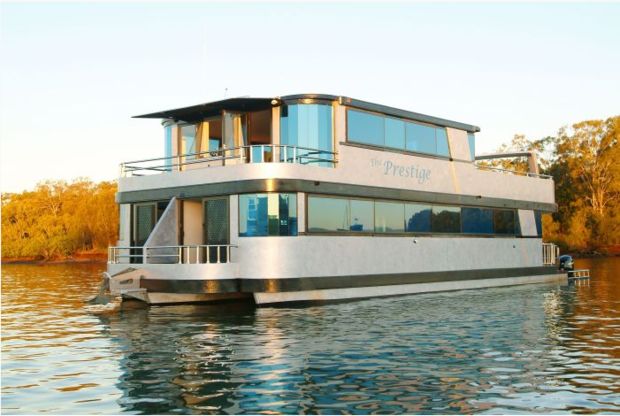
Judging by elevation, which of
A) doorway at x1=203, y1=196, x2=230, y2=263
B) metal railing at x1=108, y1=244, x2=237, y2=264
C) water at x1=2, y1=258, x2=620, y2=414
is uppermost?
doorway at x1=203, y1=196, x2=230, y2=263

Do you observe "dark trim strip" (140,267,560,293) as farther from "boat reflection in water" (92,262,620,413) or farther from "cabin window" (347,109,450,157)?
"cabin window" (347,109,450,157)

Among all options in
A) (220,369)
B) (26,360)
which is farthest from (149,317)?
(220,369)

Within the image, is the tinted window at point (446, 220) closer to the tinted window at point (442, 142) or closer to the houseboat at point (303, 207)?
the houseboat at point (303, 207)

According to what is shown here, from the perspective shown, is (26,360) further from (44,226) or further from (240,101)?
(44,226)

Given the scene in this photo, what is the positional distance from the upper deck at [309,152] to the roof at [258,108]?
3 cm

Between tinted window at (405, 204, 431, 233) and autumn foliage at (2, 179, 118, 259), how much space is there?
→ 173 ft

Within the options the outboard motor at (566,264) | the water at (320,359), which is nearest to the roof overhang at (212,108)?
the water at (320,359)

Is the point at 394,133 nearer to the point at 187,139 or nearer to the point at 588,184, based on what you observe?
the point at 187,139

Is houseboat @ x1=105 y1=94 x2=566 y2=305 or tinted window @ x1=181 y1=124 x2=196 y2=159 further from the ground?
tinted window @ x1=181 y1=124 x2=196 y2=159

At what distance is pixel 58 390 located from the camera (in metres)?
10.9

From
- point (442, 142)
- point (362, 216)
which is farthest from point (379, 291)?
point (442, 142)

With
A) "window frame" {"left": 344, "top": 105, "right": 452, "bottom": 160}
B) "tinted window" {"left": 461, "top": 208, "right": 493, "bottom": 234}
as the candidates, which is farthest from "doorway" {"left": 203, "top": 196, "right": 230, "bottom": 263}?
"tinted window" {"left": 461, "top": 208, "right": 493, "bottom": 234}

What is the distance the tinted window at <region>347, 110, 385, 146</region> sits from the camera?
23578mm

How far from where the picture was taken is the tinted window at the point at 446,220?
26906 millimetres
